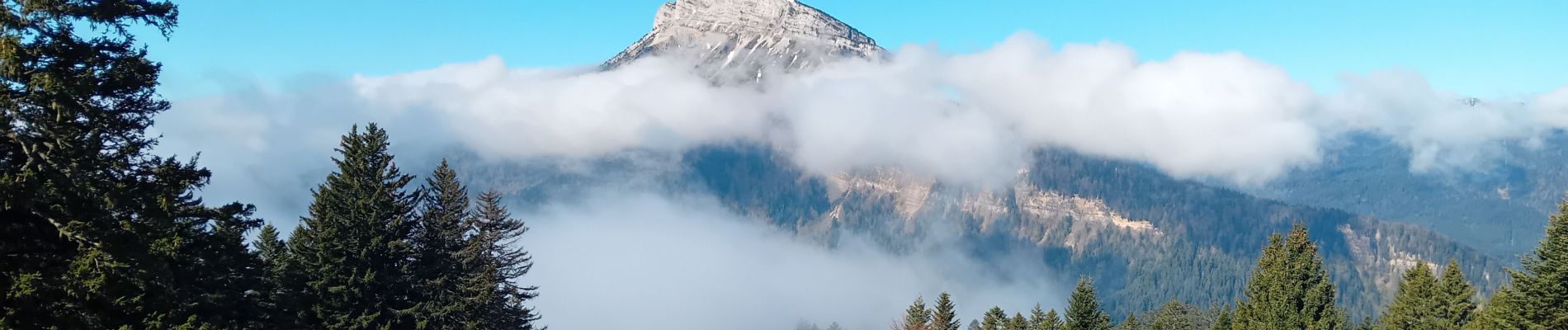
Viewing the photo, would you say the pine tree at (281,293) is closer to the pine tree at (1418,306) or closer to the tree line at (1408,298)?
the tree line at (1408,298)

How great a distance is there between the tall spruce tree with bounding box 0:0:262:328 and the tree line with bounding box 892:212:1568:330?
39156 millimetres

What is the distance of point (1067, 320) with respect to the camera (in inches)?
2367

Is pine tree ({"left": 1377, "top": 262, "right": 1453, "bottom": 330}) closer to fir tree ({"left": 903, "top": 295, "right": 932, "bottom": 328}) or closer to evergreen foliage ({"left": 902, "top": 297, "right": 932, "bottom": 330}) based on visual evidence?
evergreen foliage ({"left": 902, "top": 297, "right": 932, "bottom": 330})

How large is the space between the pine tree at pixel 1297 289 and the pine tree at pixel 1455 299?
11.9 m

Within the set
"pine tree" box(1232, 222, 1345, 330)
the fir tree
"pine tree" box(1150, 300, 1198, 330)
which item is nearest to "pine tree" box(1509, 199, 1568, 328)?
"pine tree" box(1232, 222, 1345, 330)

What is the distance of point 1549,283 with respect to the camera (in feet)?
119

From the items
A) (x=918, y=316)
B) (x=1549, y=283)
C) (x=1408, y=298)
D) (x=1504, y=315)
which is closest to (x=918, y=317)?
(x=918, y=316)

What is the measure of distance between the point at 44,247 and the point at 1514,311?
4423cm

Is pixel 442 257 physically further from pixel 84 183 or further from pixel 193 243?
pixel 84 183

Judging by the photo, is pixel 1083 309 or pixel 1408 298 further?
pixel 1083 309

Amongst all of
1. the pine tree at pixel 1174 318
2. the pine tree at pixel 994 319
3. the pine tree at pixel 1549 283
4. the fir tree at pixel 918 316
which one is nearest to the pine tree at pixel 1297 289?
the pine tree at pixel 1549 283

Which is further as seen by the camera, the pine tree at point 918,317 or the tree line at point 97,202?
the pine tree at point 918,317

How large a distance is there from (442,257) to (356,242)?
5373 mm

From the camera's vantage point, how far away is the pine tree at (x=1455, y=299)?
5200cm
